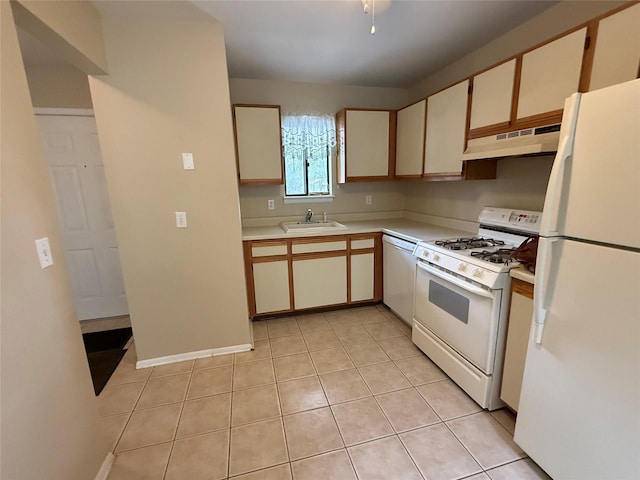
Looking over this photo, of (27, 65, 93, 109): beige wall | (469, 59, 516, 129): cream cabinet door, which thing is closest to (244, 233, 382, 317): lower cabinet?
(469, 59, 516, 129): cream cabinet door

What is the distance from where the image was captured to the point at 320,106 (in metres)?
3.32

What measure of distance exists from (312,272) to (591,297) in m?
2.17

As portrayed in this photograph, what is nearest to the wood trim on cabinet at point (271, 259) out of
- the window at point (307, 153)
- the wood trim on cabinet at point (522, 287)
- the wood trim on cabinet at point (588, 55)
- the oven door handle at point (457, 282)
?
the window at point (307, 153)

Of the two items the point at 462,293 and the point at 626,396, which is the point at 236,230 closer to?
the point at 462,293

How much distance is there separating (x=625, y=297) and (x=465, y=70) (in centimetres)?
242

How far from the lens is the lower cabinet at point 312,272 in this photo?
9.34ft

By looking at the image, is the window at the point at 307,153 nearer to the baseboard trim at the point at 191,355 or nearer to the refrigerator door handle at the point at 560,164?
the baseboard trim at the point at 191,355

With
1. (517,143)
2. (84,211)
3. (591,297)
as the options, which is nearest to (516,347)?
(591,297)

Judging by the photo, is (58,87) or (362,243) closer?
(58,87)

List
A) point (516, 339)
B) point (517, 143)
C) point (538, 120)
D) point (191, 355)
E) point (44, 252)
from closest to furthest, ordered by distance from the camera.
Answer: point (44, 252)
point (516, 339)
point (538, 120)
point (517, 143)
point (191, 355)

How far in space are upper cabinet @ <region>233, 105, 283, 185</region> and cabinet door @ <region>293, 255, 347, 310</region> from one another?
3.11ft

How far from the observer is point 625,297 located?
3.35 ft

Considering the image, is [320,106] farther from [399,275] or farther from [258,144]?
[399,275]

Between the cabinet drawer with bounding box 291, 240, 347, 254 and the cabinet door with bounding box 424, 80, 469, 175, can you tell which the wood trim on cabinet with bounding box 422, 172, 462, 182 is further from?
the cabinet drawer with bounding box 291, 240, 347, 254
